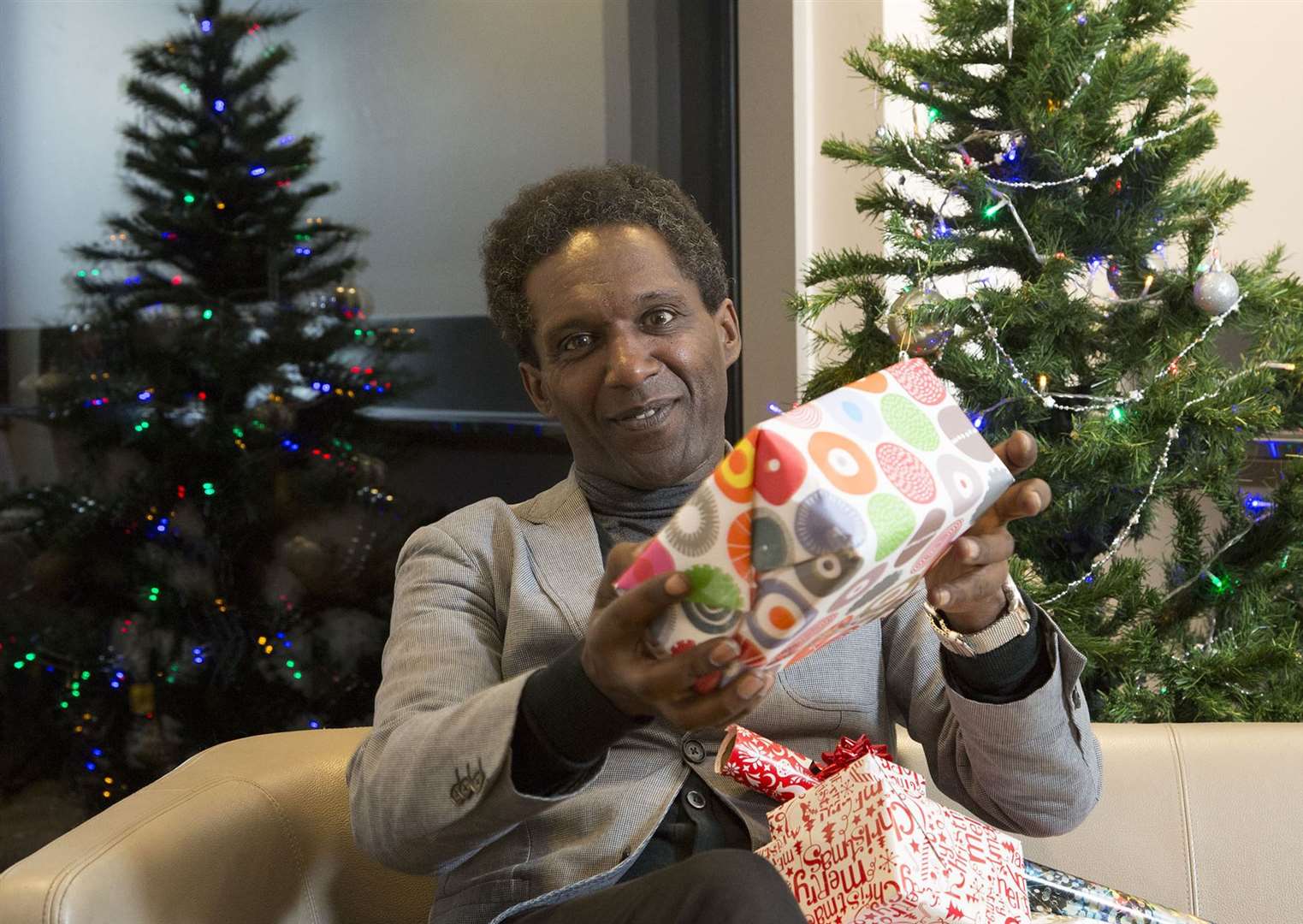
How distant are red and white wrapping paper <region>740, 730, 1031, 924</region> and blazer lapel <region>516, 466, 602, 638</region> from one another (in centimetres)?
28

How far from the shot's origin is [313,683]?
87.4 inches

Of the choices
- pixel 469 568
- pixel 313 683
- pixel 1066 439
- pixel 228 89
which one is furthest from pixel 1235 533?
pixel 228 89

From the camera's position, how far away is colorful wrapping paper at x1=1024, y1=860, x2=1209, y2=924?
121cm

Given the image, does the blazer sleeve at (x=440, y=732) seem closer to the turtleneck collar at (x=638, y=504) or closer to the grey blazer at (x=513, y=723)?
the grey blazer at (x=513, y=723)

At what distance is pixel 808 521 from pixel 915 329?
0.95m

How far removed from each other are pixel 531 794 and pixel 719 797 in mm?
274

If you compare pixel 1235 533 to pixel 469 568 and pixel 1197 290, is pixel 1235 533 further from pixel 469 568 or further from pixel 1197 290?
pixel 469 568

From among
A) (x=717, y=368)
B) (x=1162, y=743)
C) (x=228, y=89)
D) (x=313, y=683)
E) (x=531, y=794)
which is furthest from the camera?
(x=313, y=683)

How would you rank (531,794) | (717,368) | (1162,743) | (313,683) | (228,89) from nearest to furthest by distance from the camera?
(531,794)
(717,368)
(1162,743)
(228,89)
(313,683)

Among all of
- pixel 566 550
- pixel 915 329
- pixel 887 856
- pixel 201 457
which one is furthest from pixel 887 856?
pixel 201 457

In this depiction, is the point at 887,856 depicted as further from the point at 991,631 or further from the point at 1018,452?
the point at 1018,452

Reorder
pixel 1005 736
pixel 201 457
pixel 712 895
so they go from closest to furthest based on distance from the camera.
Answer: pixel 712 895 < pixel 1005 736 < pixel 201 457

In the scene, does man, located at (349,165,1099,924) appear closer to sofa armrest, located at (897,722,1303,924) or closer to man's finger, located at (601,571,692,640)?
man's finger, located at (601,571,692,640)

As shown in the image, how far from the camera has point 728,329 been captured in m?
1.47
